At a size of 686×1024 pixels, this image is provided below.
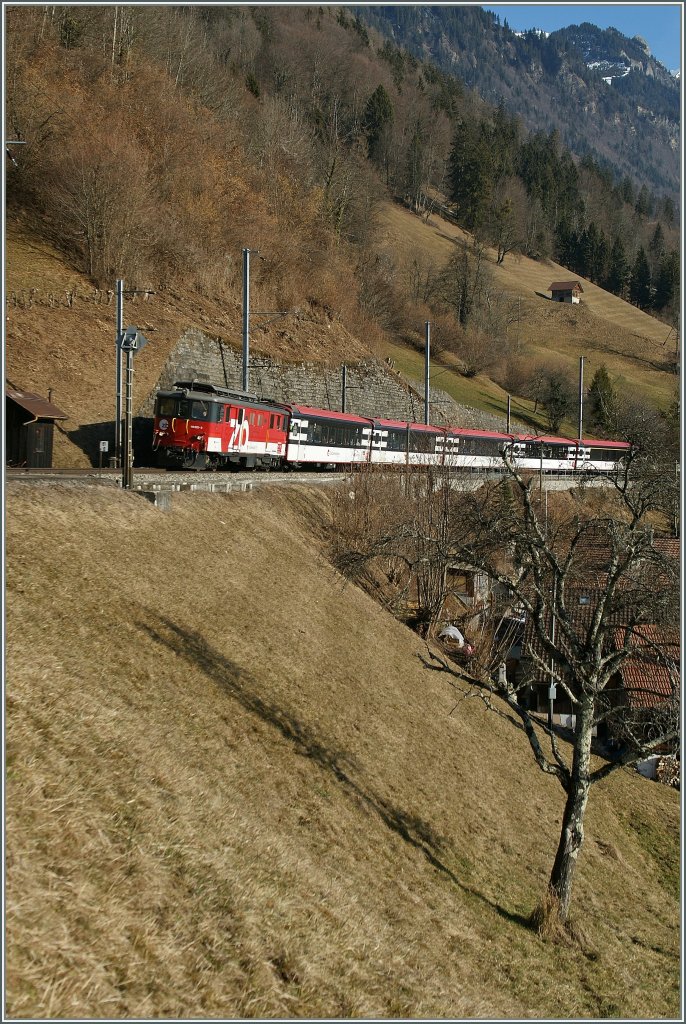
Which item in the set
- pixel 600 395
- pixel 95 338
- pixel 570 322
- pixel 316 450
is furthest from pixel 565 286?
pixel 95 338

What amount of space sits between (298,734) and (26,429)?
49.3 feet

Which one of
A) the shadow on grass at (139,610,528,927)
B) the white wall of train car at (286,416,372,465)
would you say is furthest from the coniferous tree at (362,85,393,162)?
the shadow on grass at (139,610,528,927)

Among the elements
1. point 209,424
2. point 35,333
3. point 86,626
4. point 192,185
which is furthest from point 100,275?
point 86,626

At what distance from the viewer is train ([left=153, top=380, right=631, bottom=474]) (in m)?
27.1

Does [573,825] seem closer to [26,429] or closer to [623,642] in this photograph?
[623,642]

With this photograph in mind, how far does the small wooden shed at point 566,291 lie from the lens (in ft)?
413

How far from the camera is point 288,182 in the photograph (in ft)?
236

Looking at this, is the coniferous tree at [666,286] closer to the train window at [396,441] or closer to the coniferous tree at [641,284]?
the coniferous tree at [641,284]

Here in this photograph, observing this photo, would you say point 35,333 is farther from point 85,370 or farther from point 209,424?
point 209,424

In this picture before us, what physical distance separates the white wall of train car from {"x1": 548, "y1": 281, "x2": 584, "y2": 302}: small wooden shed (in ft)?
310

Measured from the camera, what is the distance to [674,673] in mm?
13195

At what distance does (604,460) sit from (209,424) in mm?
40613

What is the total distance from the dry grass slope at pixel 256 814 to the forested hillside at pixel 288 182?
18199 mm

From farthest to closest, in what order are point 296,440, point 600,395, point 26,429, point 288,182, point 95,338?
point 600,395 → point 288,182 → point 95,338 → point 296,440 → point 26,429
